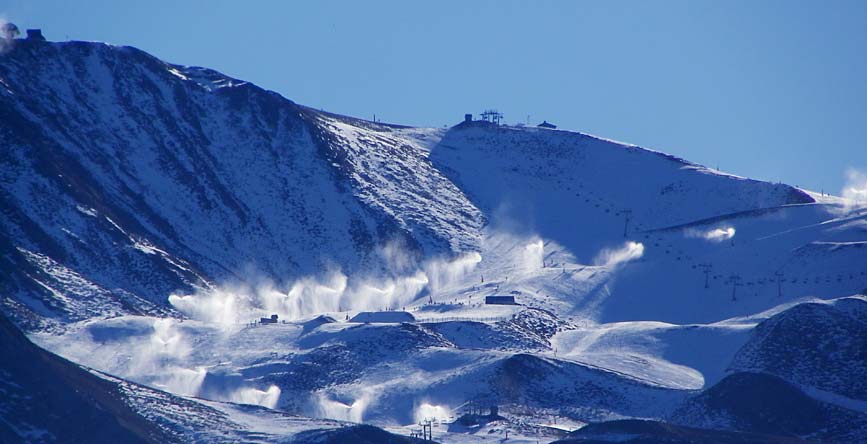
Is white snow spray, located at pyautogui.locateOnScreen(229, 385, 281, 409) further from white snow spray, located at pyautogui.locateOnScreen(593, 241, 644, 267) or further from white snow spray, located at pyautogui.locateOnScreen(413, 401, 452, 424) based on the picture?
white snow spray, located at pyautogui.locateOnScreen(593, 241, 644, 267)

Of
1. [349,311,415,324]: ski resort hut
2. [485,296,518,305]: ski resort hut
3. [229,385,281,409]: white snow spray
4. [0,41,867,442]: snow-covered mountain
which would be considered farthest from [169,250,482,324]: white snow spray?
[229,385,281,409]: white snow spray

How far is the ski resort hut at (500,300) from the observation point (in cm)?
17662

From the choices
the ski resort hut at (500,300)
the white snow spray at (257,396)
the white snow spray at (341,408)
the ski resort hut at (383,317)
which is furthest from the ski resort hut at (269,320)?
the white snow spray at (341,408)

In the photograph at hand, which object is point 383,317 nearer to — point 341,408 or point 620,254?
point 341,408


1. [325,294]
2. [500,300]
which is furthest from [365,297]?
[500,300]

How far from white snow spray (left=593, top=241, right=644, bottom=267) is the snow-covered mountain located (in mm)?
307

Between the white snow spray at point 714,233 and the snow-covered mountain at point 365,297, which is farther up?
the white snow spray at point 714,233

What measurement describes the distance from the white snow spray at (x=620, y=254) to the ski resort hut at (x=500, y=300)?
18555 mm

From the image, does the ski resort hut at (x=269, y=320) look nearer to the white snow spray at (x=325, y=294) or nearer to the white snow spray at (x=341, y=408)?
the white snow spray at (x=325, y=294)

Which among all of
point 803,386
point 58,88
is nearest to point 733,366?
point 803,386

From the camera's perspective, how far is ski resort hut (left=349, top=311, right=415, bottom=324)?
549ft

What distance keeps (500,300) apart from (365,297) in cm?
1466

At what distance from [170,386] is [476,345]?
27.0m

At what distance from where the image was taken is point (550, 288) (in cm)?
18412
